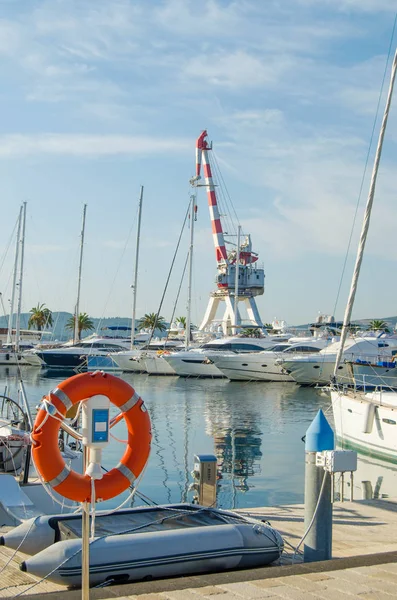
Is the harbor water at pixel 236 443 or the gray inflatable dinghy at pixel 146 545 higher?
the gray inflatable dinghy at pixel 146 545

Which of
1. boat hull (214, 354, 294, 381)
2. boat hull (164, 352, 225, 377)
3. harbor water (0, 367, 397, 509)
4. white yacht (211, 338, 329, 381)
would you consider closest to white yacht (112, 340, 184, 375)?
boat hull (164, 352, 225, 377)

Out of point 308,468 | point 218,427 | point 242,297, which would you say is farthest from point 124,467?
point 242,297

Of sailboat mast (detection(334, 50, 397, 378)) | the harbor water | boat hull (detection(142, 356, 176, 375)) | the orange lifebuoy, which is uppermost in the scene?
sailboat mast (detection(334, 50, 397, 378))

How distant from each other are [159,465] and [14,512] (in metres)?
8.41

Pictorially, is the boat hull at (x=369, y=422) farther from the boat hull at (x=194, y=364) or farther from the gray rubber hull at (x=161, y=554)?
the boat hull at (x=194, y=364)

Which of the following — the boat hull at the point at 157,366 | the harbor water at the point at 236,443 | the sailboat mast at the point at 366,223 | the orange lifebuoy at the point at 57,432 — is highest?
the sailboat mast at the point at 366,223

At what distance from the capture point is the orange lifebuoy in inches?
230

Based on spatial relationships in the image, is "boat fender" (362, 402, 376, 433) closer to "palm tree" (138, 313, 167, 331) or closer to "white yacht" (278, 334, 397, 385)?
"white yacht" (278, 334, 397, 385)

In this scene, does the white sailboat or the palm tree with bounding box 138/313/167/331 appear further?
the palm tree with bounding box 138/313/167/331

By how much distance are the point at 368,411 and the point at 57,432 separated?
13553 mm

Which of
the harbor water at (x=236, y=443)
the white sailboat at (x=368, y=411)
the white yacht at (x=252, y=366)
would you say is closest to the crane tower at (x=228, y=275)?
the white yacht at (x=252, y=366)

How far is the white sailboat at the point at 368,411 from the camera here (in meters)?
17.7

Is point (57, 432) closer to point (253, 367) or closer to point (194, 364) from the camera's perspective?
point (253, 367)

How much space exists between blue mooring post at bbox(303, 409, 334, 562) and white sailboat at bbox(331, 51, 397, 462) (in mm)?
10685
